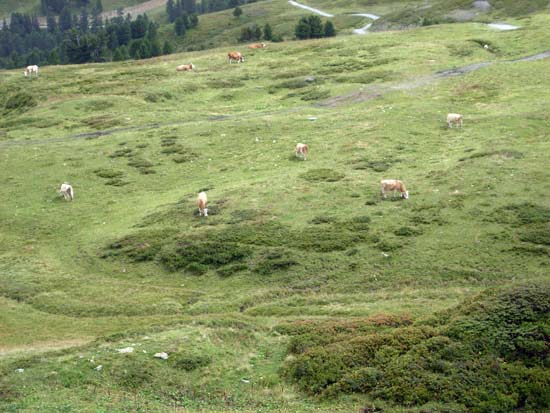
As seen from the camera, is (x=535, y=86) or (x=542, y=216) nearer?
(x=542, y=216)

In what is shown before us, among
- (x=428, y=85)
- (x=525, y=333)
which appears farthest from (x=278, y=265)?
(x=428, y=85)

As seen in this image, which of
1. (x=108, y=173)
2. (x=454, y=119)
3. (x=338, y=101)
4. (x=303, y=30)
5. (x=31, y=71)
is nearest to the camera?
(x=108, y=173)

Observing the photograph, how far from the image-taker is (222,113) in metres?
72.1

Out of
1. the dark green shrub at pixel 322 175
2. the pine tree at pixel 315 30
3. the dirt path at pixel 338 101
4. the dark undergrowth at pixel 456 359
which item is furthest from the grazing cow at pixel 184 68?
the dark undergrowth at pixel 456 359

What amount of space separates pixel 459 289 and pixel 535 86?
141ft

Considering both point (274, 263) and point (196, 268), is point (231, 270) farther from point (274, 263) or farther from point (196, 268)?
point (274, 263)

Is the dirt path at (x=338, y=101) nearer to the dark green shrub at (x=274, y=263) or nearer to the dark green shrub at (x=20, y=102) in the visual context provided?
the dark green shrub at (x=20, y=102)

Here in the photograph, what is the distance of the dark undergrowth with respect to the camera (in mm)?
20547

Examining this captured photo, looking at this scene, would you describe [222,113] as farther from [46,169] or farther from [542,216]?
[542,216]

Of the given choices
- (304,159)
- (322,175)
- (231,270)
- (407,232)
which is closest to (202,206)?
(231,270)

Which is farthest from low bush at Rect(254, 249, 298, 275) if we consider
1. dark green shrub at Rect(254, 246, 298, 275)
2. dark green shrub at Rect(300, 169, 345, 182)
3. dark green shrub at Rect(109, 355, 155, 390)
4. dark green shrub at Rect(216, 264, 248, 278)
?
dark green shrub at Rect(109, 355, 155, 390)

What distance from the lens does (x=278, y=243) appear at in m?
39.1

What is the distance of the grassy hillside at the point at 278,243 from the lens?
2252 centimetres

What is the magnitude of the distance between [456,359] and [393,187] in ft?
72.9
